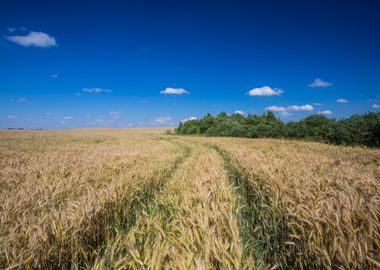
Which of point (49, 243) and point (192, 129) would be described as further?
point (192, 129)

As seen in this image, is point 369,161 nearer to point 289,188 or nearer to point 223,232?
point 289,188

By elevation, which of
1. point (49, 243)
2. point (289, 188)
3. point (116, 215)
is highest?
point (289, 188)

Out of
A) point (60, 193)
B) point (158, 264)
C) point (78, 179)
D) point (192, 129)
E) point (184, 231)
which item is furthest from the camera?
point (192, 129)

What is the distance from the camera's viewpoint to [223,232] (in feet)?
6.88

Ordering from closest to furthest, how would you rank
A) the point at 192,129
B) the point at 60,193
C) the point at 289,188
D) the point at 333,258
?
1. the point at 333,258
2. the point at 289,188
3. the point at 60,193
4. the point at 192,129

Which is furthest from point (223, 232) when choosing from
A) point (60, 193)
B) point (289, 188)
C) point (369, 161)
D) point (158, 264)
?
point (369, 161)

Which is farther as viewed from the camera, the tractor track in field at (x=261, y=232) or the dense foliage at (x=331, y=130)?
the dense foliage at (x=331, y=130)

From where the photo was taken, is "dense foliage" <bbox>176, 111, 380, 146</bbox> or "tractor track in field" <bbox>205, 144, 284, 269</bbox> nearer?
"tractor track in field" <bbox>205, 144, 284, 269</bbox>

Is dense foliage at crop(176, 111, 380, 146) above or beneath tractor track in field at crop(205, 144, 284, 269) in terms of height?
above

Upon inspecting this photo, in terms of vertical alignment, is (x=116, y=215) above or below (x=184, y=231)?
below

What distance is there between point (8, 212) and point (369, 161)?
9.40 meters

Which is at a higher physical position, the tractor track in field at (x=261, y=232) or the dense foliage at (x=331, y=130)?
the dense foliage at (x=331, y=130)

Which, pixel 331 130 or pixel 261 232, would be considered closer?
pixel 261 232

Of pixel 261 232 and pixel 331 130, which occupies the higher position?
pixel 331 130
